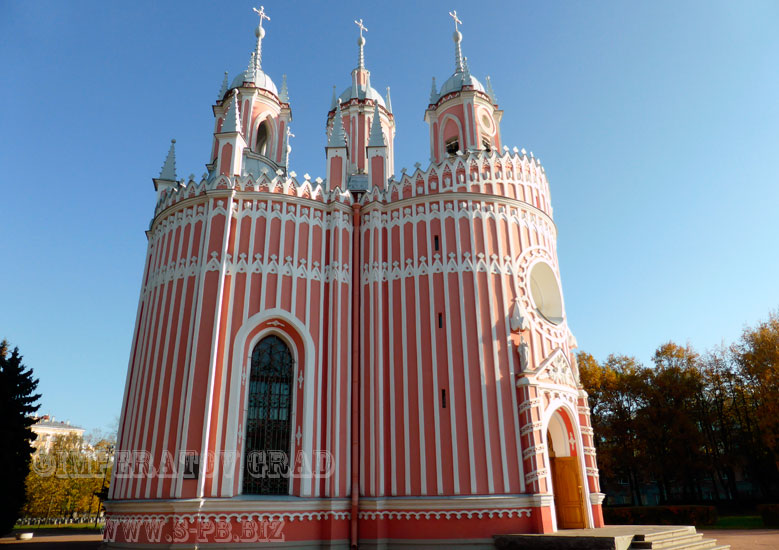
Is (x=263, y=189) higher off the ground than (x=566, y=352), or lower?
higher

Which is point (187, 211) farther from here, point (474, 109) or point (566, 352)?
point (566, 352)

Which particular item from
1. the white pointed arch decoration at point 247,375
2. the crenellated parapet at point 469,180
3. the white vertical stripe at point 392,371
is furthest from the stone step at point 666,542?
the crenellated parapet at point 469,180

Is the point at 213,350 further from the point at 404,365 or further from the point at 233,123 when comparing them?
the point at 233,123

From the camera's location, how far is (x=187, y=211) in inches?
679

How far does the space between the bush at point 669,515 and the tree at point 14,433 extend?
96.0 ft

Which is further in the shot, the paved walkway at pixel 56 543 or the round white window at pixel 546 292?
the paved walkway at pixel 56 543

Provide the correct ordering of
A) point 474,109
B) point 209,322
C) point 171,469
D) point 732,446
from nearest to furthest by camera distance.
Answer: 1. point 171,469
2. point 209,322
3. point 474,109
4. point 732,446

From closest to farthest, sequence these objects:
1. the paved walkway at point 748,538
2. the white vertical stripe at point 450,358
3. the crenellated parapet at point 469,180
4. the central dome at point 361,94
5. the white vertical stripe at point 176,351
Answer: the white vertical stripe at point 176,351
the white vertical stripe at point 450,358
the paved walkway at point 748,538
the crenellated parapet at point 469,180
the central dome at point 361,94

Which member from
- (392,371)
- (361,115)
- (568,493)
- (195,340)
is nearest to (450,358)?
(392,371)

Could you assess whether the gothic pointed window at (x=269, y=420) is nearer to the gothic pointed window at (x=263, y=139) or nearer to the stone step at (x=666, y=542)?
the stone step at (x=666, y=542)

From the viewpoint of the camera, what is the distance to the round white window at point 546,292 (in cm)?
1836

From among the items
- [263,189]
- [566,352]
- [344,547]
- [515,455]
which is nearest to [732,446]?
[566,352]

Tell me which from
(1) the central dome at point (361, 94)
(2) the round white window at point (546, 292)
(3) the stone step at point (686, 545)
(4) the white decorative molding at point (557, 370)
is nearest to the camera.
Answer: (3) the stone step at point (686, 545)

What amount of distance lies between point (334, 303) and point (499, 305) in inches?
208
